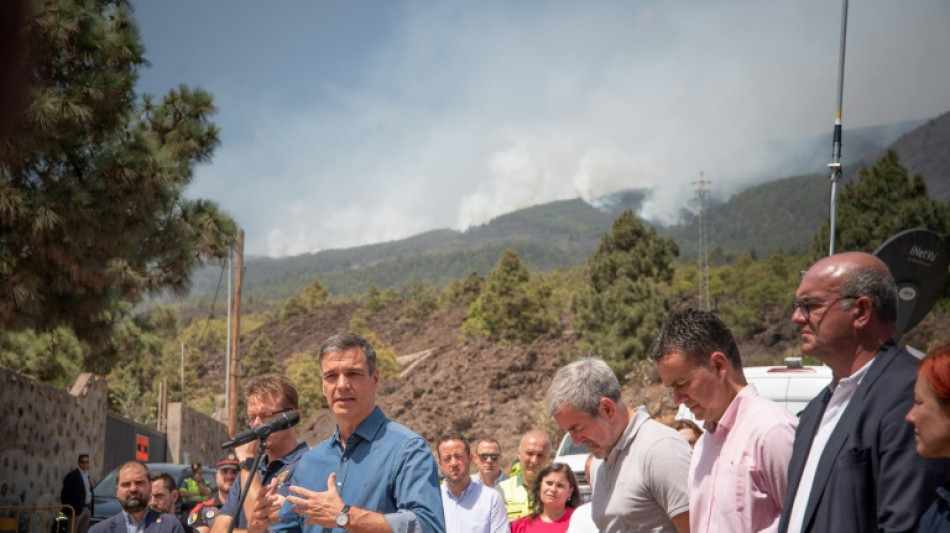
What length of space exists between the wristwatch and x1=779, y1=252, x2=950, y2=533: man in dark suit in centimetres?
151

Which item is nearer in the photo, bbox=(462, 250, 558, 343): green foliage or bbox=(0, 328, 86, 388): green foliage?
bbox=(0, 328, 86, 388): green foliage

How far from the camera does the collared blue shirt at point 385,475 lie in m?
4.04

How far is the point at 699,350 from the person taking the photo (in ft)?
13.3

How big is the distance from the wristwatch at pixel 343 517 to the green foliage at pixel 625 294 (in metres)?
54.3

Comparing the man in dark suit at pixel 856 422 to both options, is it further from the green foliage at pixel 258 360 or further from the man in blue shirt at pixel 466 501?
the green foliage at pixel 258 360

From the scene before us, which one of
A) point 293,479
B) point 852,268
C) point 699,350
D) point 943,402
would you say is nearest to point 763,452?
point 699,350

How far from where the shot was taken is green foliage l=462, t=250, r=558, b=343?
95.5m

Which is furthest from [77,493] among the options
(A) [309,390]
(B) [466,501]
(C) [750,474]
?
(A) [309,390]

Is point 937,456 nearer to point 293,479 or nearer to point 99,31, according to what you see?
point 293,479

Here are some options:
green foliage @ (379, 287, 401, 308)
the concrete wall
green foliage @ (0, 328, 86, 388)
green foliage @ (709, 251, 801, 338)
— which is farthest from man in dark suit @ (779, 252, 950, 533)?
green foliage @ (379, 287, 401, 308)

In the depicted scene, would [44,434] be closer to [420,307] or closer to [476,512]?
[476,512]

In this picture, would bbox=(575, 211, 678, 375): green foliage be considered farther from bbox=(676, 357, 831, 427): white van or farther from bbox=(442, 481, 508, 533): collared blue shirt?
bbox=(442, 481, 508, 533): collared blue shirt

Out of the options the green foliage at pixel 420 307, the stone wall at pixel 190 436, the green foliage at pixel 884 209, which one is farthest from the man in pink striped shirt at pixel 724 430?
the green foliage at pixel 420 307

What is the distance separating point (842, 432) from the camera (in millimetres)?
3328
